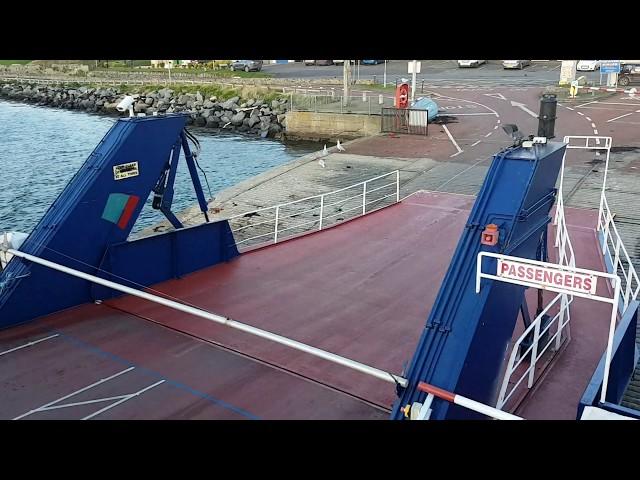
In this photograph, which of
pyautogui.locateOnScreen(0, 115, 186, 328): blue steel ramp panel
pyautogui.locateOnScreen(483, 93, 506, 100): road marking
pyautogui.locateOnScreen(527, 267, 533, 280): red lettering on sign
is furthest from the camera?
pyautogui.locateOnScreen(483, 93, 506, 100): road marking

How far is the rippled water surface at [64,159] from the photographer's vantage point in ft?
90.2

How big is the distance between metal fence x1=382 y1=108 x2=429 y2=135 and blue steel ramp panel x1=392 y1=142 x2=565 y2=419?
1014 inches

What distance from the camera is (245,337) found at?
945 cm

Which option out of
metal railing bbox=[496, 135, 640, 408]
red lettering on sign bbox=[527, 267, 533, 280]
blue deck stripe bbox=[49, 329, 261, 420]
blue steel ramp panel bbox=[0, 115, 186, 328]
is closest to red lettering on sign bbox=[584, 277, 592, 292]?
metal railing bbox=[496, 135, 640, 408]

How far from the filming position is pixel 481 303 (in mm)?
6008

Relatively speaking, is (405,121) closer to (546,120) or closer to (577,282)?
(546,120)

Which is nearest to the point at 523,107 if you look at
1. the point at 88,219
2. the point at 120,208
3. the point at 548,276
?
the point at 120,208

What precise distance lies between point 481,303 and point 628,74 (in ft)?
158

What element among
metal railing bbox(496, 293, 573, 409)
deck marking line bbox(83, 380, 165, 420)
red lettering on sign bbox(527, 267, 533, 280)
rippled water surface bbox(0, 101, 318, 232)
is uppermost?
red lettering on sign bbox(527, 267, 533, 280)

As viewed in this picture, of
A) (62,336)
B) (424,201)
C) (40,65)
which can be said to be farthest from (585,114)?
(40,65)

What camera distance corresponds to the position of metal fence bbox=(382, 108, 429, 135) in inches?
1265

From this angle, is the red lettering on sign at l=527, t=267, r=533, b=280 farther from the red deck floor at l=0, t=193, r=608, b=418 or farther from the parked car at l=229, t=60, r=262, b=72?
the parked car at l=229, t=60, r=262, b=72

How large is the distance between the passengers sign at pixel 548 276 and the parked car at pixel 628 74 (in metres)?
46.6
